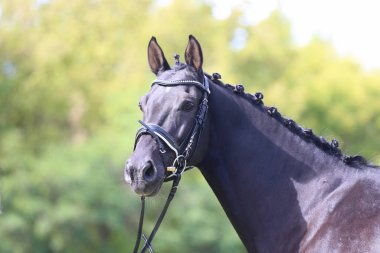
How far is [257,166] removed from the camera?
18.7 feet

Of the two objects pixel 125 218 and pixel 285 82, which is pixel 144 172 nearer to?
pixel 125 218

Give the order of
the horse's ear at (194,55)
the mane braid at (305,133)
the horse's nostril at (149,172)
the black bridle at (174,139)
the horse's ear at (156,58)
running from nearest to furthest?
the horse's nostril at (149,172)
the black bridle at (174,139)
the mane braid at (305,133)
the horse's ear at (194,55)
the horse's ear at (156,58)

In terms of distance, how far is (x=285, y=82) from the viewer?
39.2m

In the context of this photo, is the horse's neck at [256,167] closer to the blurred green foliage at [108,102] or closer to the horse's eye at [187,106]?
the horse's eye at [187,106]

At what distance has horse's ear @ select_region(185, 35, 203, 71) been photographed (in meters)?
5.77

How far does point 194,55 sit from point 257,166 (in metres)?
0.99

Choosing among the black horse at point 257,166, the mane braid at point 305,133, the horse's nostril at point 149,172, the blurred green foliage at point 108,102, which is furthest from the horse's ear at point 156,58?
the blurred green foliage at point 108,102

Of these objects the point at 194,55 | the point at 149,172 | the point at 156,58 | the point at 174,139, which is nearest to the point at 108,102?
the point at 156,58

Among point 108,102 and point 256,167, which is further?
point 108,102

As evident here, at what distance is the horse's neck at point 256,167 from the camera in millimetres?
5566

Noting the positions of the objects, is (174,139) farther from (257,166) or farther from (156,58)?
(156,58)

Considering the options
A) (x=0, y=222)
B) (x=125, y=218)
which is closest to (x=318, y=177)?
(x=0, y=222)

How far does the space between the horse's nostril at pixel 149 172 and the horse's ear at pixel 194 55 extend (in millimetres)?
935

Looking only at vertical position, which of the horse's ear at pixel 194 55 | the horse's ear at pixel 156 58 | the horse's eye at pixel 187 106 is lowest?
the horse's eye at pixel 187 106
